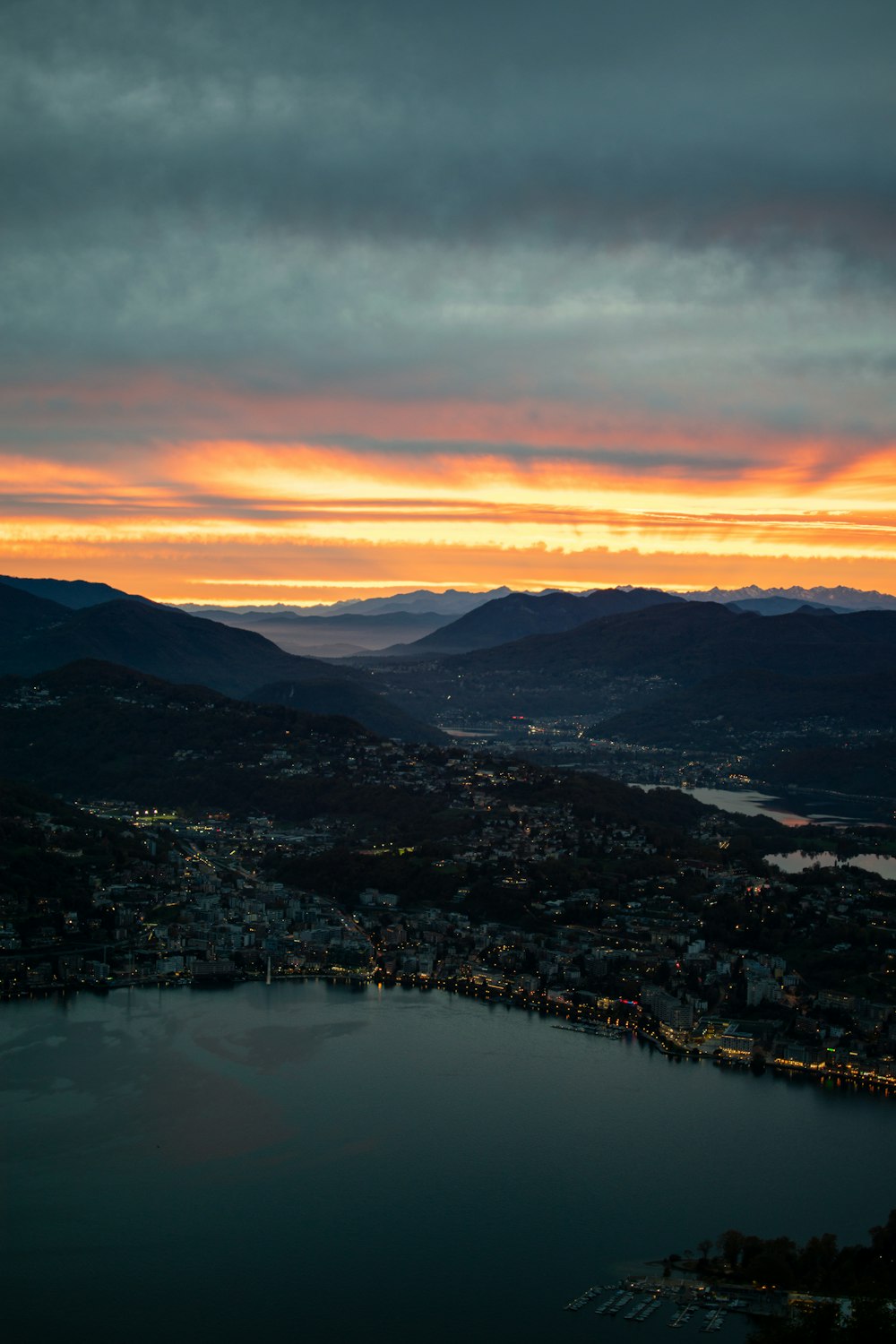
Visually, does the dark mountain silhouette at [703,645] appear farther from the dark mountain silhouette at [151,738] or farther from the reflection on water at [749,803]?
the dark mountain silhouette at [151,738]

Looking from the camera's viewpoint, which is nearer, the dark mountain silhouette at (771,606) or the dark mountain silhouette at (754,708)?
the dark mountain silhouette at (754,708)

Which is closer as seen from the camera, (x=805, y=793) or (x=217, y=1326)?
(x=217, y=1326)

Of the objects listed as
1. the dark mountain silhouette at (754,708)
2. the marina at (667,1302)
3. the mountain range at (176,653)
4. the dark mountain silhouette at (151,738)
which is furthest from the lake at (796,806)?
the marina at (667,1302)

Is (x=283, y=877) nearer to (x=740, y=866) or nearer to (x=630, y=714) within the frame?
(x=740, y=866)

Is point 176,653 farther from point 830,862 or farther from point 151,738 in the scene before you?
point 830,862

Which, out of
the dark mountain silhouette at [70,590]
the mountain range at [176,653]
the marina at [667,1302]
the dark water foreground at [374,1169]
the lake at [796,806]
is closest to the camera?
the marina at [667,1302]

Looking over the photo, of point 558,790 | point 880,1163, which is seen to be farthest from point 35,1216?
point 558,790

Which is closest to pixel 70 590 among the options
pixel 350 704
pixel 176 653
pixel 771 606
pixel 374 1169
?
pixel 176 653

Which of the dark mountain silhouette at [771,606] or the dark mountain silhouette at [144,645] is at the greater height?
the dark mountain silhouette at [771,606]
